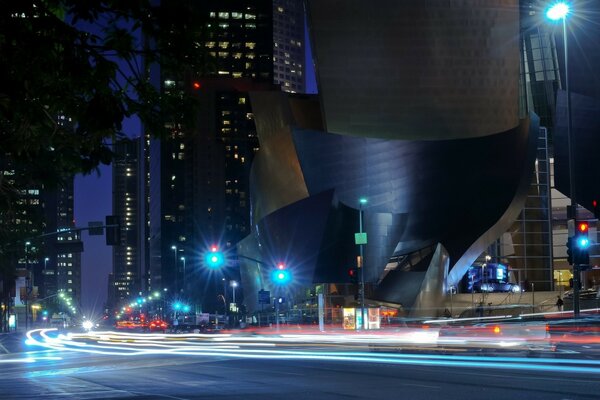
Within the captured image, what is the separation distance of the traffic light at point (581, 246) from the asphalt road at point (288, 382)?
8.88 m

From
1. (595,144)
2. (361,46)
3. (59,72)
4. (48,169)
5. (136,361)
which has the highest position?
(361,46)

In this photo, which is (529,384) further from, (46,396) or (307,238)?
(307,238)

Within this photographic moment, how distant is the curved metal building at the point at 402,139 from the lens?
66188mm

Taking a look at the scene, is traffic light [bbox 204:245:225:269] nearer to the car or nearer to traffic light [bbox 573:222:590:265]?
traffic light [bbox 573:222:590:265]

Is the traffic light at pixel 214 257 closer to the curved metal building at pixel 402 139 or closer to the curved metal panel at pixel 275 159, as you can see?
the curved metal building at pixel 402 139

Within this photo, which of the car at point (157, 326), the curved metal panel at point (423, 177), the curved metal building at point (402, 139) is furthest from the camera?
the car at point (157, 326)

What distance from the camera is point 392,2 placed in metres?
67.9

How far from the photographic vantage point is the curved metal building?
6619 centimetres

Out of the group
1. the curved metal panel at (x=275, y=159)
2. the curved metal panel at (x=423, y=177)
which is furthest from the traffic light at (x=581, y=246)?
the curved metal panel at (x=275, y=159)

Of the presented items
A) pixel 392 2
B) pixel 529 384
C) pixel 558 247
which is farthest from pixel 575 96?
pixel 529 384

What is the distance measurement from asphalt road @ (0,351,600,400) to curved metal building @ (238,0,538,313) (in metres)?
39.7

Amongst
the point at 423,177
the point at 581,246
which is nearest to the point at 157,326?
the point at 423,177

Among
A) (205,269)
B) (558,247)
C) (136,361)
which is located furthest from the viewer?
(205,269)

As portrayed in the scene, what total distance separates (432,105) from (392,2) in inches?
370
